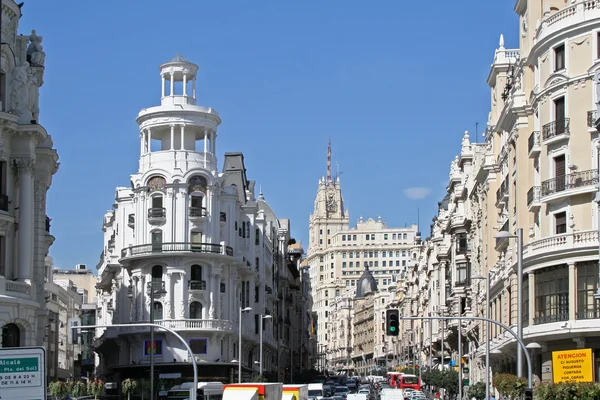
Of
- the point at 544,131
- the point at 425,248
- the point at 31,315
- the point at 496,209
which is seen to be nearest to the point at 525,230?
the point at 544,131

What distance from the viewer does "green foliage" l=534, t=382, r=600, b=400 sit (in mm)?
34697

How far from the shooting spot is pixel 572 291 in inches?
1986

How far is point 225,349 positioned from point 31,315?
120 feet

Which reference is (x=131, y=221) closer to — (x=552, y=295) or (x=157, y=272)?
(x=157, y=272)

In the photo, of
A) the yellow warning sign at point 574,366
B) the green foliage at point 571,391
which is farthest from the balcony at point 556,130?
the green foliage at point 571,391

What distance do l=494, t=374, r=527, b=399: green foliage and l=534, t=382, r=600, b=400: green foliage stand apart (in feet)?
32.9

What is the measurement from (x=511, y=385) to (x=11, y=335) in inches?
916

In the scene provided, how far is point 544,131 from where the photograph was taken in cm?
5453

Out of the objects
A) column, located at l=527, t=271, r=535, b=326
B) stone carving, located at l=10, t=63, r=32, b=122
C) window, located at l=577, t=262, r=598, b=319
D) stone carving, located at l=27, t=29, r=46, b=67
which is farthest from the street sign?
stone carving, located at l=27, t=29, r=46, b=67

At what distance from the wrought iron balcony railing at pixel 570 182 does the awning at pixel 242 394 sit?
58.7ft

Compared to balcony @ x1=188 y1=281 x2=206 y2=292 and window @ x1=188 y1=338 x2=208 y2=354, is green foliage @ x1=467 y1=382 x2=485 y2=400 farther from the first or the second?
balcony @ x1=188 y1=281 x2=206 y2=292

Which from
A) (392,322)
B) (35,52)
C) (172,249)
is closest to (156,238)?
(172,249)

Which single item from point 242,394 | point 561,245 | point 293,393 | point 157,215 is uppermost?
point 157,215

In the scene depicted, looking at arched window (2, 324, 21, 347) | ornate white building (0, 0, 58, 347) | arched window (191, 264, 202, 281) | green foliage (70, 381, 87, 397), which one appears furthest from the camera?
arched window (191, 264, 202, 281)
